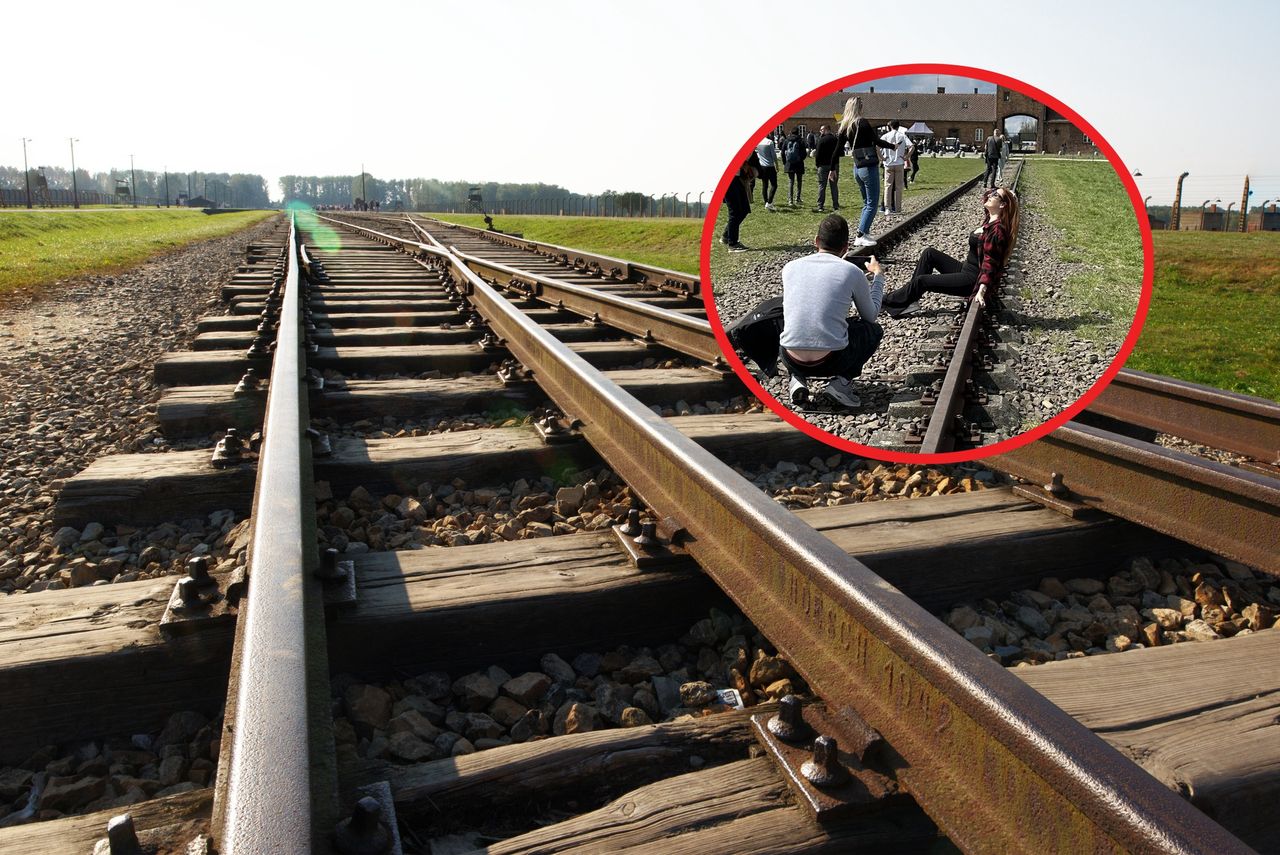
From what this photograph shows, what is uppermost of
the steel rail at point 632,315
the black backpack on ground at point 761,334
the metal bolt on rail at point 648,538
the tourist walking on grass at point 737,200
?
the tourist walking on grass at point 737,200

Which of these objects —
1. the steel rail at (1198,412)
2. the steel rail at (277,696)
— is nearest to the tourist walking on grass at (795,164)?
the steel rail at (277,696)

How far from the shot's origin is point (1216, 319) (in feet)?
33.3

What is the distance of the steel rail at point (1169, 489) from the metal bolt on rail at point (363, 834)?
2209mm

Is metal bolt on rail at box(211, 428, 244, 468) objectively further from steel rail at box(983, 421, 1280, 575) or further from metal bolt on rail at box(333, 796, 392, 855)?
steel rail at box(983, 421, 1280, 575)

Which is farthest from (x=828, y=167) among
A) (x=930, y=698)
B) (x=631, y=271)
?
(x=631, y=271)

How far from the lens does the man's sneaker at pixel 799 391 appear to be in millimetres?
1583

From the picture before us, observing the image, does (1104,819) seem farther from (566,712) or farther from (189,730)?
(189,730)

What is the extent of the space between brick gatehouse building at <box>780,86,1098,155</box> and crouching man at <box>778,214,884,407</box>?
7.2 inches

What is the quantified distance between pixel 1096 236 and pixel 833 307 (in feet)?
1.31

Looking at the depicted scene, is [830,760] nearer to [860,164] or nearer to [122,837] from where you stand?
[860,164]

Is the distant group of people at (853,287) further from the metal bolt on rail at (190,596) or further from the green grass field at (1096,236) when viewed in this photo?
the metal bolt on rail at (190,596)

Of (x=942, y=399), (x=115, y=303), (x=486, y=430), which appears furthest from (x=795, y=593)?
(x=115, y=303)

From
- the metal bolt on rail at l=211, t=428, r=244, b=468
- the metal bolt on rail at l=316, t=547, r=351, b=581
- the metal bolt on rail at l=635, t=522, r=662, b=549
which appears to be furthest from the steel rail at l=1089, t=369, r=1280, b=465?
the metal bolt on rail at l=211, t=428, r=244, b=468

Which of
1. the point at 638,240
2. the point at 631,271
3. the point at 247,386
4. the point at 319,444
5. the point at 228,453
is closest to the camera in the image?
the point at 228,453
